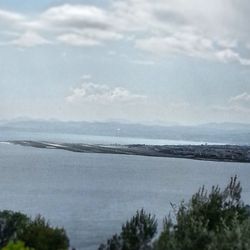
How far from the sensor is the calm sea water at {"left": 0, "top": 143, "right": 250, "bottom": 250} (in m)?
55.3

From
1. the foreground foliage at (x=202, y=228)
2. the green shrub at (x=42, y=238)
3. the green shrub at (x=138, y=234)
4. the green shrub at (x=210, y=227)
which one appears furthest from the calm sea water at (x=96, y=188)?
the green shrub at (x=210, y=227)

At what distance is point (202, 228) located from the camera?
63.7 ft

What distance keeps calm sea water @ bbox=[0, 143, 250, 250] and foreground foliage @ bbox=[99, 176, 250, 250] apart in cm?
1467

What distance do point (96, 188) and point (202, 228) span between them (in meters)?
69.6

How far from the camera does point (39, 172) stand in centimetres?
11112

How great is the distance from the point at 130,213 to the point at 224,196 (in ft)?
121

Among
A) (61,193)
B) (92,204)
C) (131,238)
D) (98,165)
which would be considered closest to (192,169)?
(98,165)

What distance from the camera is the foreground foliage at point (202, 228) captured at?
1741 cm

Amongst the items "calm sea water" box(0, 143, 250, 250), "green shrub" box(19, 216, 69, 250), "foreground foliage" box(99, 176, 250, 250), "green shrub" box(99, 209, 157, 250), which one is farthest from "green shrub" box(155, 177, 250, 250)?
"calm sea water" box(0, 143, 250, 250)

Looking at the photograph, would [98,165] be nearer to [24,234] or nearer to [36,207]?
[36,207]

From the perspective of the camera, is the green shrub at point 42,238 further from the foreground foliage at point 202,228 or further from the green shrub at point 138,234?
the foreground foliage at point 202,228

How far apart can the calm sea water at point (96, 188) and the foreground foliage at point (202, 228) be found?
48.1ft

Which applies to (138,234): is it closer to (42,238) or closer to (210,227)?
(210,227)

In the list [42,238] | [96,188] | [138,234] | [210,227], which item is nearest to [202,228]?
[210,227]
